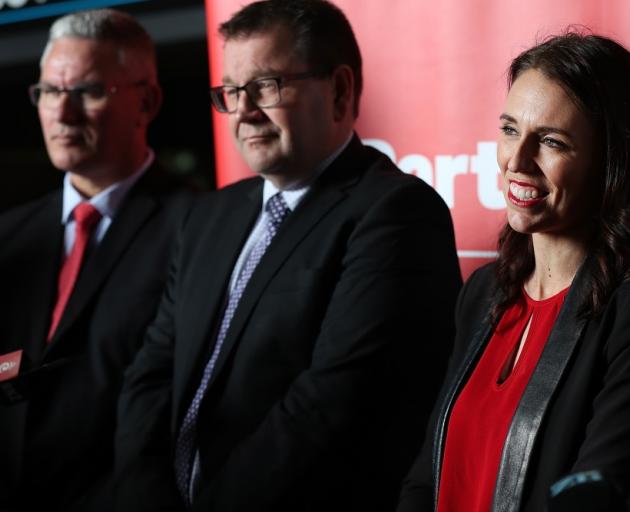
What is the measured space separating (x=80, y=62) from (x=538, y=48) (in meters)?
1.64

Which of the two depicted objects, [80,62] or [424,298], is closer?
[424,298]

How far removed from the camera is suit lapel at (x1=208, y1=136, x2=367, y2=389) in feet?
6.81

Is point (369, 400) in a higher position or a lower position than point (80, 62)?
lower

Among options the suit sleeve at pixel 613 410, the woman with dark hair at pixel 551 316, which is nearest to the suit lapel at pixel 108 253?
the woman with dark hair at pixel 551 316

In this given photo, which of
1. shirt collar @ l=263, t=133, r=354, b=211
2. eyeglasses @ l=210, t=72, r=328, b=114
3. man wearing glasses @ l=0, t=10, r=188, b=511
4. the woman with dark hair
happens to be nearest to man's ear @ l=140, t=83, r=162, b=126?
man wearing glasses @ l=0, t=10, r=188, b=511

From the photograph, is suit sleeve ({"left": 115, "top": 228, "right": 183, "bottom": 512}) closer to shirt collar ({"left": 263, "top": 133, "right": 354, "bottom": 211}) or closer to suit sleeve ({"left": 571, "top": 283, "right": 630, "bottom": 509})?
shirt collar ({"left": 263, "top": 133, "right": 354, "bottom": 211})

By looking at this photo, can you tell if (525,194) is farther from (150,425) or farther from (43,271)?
(43,271)

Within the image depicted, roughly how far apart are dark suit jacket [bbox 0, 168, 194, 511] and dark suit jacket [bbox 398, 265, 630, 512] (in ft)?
4.54

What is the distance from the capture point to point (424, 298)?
1965 millimetres

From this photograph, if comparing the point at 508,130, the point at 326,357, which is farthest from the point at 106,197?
the point at 508,130

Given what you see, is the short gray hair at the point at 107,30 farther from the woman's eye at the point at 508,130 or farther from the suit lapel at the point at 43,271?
the woman's eye at the point at 508,130

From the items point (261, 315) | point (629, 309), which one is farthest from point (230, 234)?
point (629, 309)

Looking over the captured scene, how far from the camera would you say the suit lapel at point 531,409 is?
54.2 inches

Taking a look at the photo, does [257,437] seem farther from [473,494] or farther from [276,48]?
[276,48]
